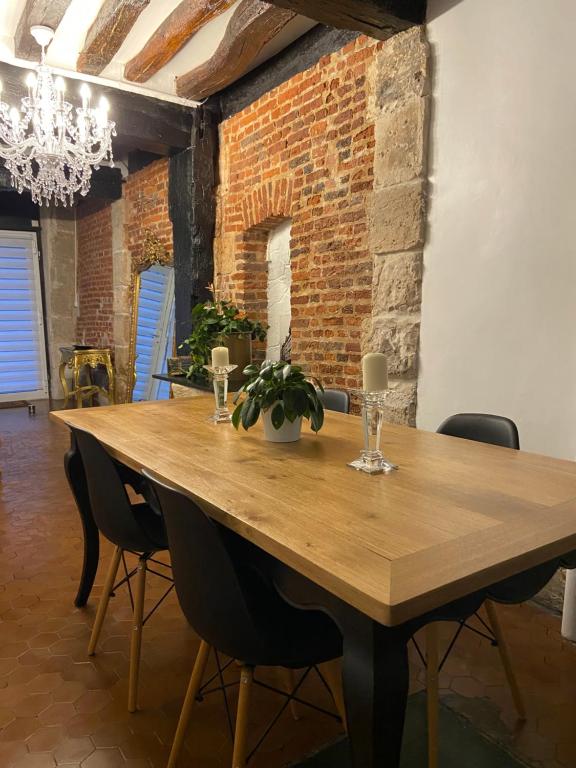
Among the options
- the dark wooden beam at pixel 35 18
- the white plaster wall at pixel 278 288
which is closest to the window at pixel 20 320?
the dark wooden beam at pixel 35 18

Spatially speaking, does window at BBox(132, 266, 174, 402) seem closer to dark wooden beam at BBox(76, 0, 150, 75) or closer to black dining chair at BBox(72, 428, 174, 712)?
dark wooden beam at BBox(76, 0, 150, 75)

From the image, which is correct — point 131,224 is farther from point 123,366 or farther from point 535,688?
point 535,688

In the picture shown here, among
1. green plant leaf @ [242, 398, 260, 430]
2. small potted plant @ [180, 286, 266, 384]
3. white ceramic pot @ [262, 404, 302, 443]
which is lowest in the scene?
white ceramic pot @ [262, 404, 302, 443]

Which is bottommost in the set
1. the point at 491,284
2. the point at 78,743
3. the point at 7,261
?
the point at 78,743

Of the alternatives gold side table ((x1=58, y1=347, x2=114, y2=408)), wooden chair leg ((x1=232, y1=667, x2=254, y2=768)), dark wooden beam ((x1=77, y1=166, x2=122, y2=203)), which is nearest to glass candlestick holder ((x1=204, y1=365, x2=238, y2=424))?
wooden chair leg ((x1=232, y1=667, x2=254, y2=768))

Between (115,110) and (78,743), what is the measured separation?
180 inches

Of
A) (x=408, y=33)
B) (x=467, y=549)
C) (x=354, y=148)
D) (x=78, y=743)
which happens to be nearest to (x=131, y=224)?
(x=354, y=148)

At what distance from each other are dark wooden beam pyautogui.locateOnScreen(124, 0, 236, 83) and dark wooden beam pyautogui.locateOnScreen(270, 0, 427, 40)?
95cm

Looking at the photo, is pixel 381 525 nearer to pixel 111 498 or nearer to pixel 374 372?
pixel 374 372

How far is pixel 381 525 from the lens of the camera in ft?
4.03

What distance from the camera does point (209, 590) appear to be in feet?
4.28

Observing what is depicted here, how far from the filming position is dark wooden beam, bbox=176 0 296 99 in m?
3.57

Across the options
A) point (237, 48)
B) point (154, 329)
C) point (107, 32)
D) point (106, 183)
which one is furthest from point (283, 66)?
point (154, 329)

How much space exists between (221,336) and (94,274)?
4101mm
